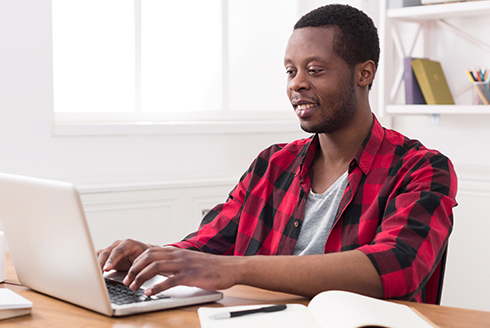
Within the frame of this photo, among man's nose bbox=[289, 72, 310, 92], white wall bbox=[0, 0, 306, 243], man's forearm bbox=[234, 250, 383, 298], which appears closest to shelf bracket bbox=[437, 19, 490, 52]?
white wall bbox=[0, 0, 306, 243]

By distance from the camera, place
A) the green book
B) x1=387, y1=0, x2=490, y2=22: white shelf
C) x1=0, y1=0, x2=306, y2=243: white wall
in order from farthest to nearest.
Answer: the green book, x1=387, y1=0, x2=490, y2=22: white shelf, x1=0, y1=0, x2=306, y2=243: white wall

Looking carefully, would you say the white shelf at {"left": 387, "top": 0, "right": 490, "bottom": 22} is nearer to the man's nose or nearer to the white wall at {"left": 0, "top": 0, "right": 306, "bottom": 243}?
the white wall at {"left": 0, "top": 0, "right": 306, "bottom": 243}

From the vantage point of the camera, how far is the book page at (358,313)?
2.81 feet

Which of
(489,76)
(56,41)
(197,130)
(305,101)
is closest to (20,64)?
(56,41)

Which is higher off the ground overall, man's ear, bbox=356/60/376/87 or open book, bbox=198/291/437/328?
man's ear, bbox=356/60/376/87

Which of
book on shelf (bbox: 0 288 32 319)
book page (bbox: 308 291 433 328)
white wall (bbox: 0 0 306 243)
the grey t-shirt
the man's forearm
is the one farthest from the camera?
white wall (bbox: 0 0 306 243)

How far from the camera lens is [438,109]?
8.95ft

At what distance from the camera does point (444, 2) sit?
105 inches

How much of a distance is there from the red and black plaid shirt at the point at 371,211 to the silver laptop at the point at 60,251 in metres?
0.36

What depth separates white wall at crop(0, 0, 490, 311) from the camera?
89.4 inches

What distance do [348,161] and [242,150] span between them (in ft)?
4.69

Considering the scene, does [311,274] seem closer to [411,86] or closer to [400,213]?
[400,213]

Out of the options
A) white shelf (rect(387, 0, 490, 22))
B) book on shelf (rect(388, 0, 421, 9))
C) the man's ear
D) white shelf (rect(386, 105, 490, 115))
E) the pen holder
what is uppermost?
book on shelf (rect(388, 0, 421, 9))

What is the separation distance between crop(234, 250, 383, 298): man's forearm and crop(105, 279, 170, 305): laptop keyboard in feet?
0.54
